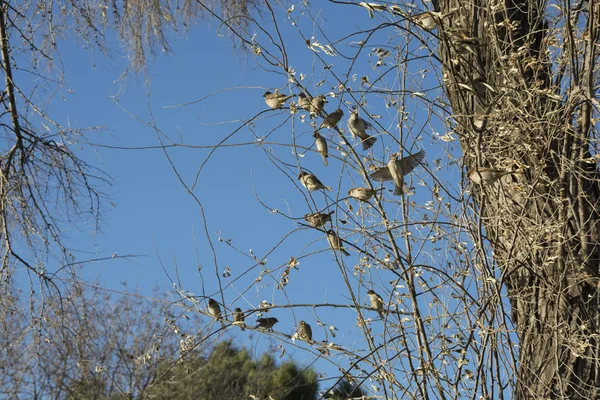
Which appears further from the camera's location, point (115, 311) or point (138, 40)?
point (115, 311)

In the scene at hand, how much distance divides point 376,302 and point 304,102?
704mm

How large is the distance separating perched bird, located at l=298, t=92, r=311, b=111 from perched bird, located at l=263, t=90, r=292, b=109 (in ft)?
0.14

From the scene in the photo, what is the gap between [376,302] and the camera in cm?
262

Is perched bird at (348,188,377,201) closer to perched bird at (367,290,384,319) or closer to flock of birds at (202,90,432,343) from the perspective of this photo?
flock of birds at (202,90,432,343)

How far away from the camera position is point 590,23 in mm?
2742

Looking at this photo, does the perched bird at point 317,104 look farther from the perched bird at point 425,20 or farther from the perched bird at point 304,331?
the perched bird at point 304,331

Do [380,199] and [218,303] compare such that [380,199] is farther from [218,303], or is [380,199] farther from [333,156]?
[218,303]

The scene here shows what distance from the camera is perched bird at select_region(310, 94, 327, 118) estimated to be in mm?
2543

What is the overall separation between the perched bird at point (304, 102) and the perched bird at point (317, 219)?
350mm

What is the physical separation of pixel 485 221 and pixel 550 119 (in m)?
0.43

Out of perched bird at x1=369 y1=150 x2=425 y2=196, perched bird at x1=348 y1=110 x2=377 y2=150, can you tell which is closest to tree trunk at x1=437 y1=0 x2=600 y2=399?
perched bird at x1=369 y1=150 x2=425 y2=196

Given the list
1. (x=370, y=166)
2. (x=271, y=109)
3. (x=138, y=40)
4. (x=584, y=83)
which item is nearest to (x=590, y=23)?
(x=584, y=83)

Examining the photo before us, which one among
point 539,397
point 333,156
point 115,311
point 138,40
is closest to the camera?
point 539,397

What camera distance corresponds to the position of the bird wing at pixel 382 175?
8.39 ft
